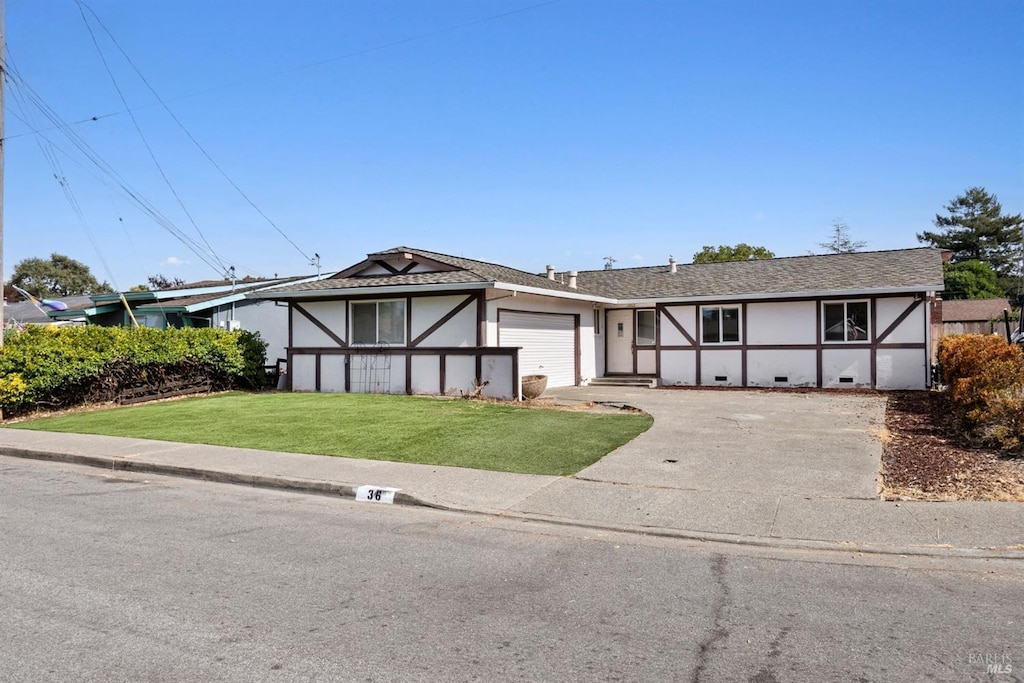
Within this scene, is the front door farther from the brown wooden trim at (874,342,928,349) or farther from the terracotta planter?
the brown wooden trim at (874,342,928,349)

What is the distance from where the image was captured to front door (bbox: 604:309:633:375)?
24156 mm

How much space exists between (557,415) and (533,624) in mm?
9953

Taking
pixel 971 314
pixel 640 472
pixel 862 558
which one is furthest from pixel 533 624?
pixel 971 314

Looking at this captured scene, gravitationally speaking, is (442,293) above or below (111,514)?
above

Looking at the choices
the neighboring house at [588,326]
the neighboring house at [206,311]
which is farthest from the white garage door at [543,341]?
the neighboring house at [206,311]

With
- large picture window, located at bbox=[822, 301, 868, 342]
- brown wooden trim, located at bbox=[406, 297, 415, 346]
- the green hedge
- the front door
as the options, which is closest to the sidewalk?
the green hedge

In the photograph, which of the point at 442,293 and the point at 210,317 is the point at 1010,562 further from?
the point at 210,317

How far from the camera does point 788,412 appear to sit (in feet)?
48.9

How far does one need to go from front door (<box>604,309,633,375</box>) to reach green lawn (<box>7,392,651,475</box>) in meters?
8.46

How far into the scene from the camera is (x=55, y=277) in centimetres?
7044

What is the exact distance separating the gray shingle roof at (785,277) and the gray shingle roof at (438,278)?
3626 millimetres

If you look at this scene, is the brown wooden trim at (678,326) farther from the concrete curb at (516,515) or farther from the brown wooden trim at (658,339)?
the concrete curb at (516,515)

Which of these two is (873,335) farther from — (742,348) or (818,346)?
(742,348)

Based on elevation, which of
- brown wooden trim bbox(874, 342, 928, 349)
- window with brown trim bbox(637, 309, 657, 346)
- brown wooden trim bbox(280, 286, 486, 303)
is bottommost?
brown wooden trim bbox(874, 342, 928, 349)
